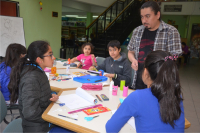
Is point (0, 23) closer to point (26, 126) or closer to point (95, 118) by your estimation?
point (26, 126)

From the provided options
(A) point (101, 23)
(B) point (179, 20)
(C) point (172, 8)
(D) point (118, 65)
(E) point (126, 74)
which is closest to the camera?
(E) point (126, 74)

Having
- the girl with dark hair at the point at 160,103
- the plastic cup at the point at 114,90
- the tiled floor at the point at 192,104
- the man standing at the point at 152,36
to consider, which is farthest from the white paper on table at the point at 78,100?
the tiled floor at the point at 192,104

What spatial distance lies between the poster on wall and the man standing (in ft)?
39.1

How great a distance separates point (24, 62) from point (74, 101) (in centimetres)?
61

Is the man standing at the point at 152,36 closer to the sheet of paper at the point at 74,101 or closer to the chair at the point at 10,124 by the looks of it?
the sheet of paper at the point at 74,101

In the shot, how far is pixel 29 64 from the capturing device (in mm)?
1520

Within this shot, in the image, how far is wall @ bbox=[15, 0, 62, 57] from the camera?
5.32 meters

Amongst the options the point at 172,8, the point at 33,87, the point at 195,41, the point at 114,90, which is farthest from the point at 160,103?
the point at 195,41

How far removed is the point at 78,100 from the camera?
5.22 feet

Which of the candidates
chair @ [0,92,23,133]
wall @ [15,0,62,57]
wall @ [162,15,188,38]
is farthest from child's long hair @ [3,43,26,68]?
wall @ [162,15,188,38]

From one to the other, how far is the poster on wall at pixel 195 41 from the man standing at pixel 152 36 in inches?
469

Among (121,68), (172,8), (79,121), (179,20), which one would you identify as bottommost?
(79,121)

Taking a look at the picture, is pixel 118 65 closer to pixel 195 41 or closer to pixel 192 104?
pixel 192 104

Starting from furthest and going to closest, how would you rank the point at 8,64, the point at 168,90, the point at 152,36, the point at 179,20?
the point at 179,20 < the point at 8,64 < the point at 152,36 < the point at 168,90
